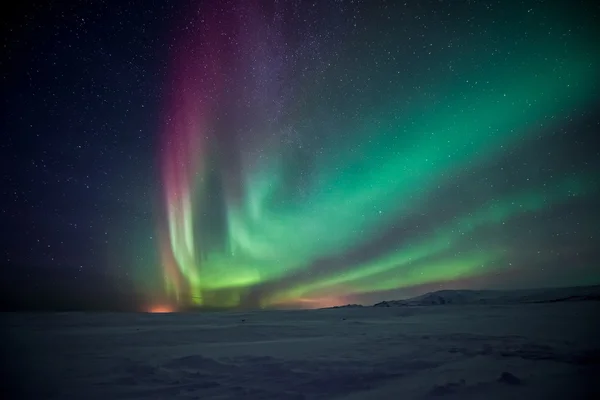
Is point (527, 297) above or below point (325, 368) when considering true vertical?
below

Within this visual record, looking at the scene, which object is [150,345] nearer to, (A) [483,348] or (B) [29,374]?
(B) [29,374]

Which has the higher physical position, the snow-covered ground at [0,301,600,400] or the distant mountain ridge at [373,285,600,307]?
the snow-covered ground at [0,301,600,400]

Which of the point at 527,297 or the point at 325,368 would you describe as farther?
the point at 527,297

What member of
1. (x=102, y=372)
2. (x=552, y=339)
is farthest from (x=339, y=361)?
(x=552, y=339)

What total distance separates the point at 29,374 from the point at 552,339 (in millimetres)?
10505

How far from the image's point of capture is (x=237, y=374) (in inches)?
185

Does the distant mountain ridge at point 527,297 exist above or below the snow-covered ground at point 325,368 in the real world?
below

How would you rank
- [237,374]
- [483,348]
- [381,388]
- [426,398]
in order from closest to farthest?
[426,398] → [381,388] → [237,374] → [483,348]

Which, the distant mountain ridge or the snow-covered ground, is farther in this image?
the distant mountain ridge

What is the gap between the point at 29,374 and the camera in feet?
16.6

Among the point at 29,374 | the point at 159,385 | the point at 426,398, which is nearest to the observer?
the point at 426,398

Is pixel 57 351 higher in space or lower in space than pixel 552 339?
higher

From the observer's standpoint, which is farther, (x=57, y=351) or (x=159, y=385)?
(x=57, y=351)

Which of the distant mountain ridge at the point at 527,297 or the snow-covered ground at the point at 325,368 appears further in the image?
the distant mountain ridge at the point at 527,297
